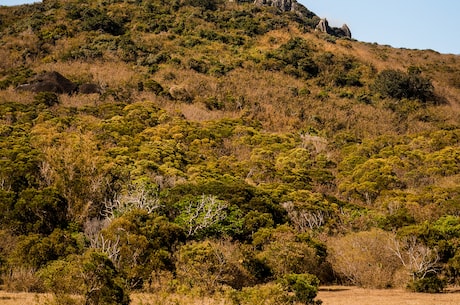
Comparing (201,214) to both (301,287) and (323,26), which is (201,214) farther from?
(323,26)

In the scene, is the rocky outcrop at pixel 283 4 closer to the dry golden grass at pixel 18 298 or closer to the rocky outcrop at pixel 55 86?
the rocky outcrop at pixel 55 86

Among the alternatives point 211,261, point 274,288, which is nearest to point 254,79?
point 211,261

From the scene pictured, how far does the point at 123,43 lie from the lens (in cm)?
5969

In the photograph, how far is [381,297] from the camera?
58.8 ft

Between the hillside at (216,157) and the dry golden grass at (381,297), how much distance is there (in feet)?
3.12

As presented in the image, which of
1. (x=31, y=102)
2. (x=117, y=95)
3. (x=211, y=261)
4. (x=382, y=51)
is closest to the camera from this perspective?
(x=211, y=261)

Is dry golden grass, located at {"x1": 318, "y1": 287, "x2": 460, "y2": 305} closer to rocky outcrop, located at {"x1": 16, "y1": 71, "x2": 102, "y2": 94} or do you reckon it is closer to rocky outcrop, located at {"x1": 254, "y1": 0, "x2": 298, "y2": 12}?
rocky outcrop, located at {"x1": 16, "y1": 71, "x2": 102, "y2": 94}

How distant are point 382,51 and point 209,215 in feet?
202

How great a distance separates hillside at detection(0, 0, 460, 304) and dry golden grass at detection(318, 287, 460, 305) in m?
0.95

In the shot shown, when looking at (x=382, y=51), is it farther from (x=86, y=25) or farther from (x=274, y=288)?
(x=274, y=288)

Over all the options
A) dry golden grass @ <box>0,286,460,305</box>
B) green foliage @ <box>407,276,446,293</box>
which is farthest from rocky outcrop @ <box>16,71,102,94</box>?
green foliage @ <box>407,276,446,293</box>

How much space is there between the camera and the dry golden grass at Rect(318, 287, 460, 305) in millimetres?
16641

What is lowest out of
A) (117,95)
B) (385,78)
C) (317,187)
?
(317,187)

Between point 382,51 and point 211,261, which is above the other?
point 382,51
